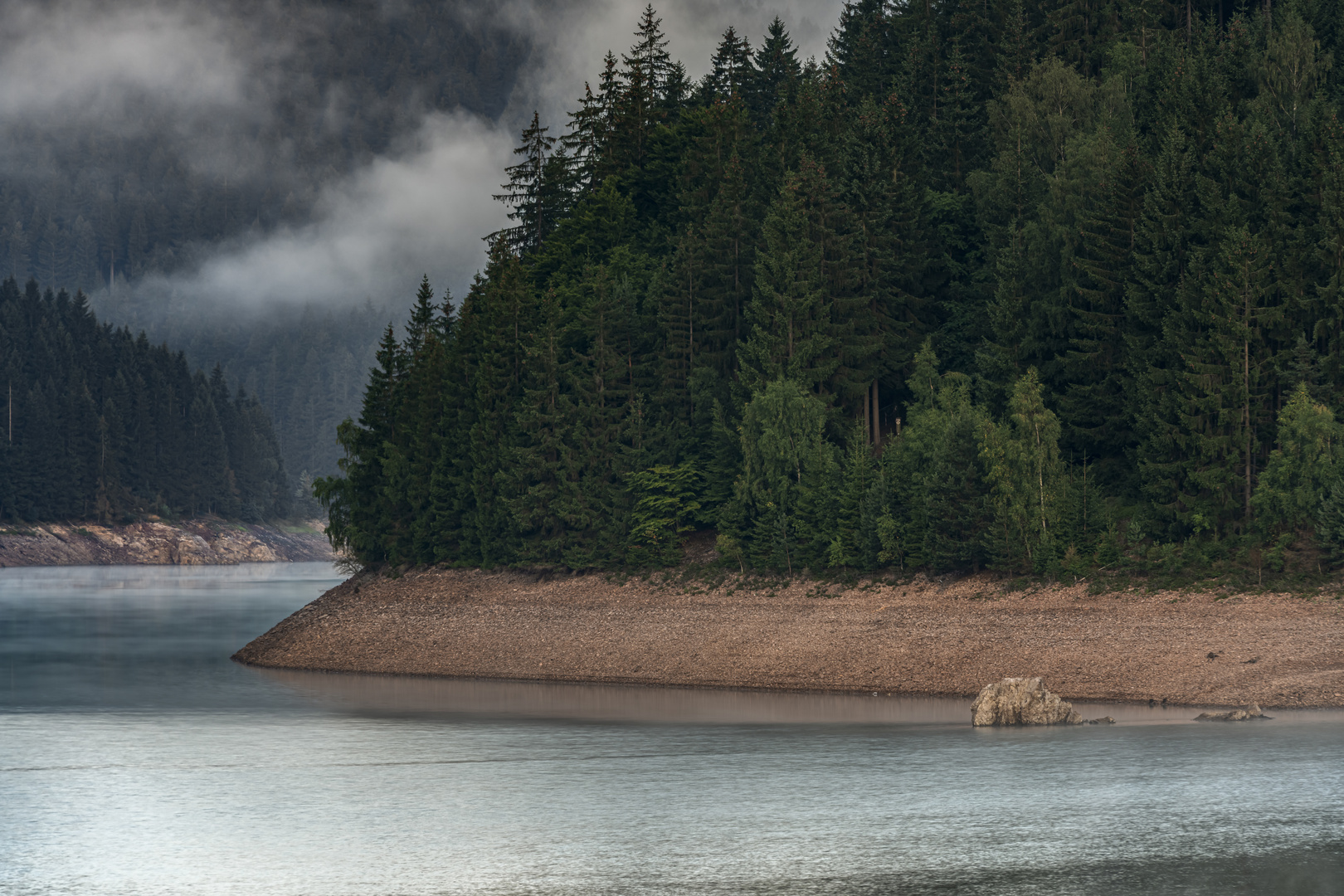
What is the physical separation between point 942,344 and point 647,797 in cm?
6926

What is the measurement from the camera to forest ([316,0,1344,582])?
257 ft

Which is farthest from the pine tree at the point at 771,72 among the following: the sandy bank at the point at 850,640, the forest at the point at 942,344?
the sandy bank at the point at 850,640

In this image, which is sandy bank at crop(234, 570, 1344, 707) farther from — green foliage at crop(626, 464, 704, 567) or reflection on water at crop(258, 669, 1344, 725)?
green foliage at crop(626, 464, 704, 567)

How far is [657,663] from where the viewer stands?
78000mm

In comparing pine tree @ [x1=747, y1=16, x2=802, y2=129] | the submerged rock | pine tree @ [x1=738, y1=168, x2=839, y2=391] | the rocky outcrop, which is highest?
pine tree @ [x1=747, y1=16, x2=802, y2=129]

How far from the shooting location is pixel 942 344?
106m

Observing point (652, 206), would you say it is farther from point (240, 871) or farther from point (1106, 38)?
point (240, 871)

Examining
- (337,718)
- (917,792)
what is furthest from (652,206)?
(917,792)

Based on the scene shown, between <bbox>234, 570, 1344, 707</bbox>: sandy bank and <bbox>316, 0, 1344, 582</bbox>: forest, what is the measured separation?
4057 mm

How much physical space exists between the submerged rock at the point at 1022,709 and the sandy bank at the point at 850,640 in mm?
8012

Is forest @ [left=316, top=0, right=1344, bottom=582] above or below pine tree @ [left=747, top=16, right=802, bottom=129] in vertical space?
below

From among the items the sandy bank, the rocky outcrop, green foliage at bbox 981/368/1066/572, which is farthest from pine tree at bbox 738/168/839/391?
the rocky outcrop

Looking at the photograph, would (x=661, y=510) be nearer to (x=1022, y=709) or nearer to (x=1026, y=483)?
(x=1026, y=483)

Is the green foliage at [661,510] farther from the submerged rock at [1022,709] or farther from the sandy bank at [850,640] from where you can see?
the submerged rock at [1022,709]
